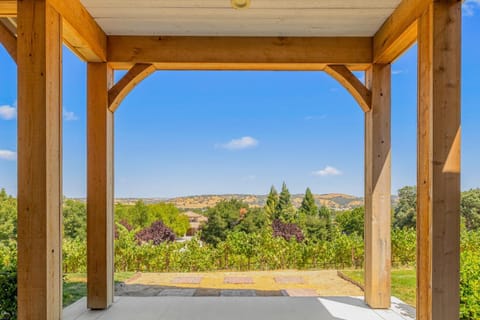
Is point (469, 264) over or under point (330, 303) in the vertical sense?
over

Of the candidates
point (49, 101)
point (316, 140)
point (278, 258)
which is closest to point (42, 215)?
point (49, 101)

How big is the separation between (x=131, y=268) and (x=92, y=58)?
3.29 m

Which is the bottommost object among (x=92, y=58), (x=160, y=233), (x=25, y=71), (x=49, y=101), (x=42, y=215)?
(x=160, y=233)

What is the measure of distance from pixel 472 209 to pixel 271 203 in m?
2.86

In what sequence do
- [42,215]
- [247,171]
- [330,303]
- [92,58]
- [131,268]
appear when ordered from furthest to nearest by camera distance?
[247,171], [131,268], [330,303], [92,58], [42,215]

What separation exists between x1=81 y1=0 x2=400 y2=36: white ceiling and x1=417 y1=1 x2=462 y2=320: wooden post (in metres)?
0.65

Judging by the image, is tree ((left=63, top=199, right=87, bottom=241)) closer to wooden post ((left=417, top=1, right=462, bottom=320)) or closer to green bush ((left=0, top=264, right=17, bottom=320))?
green bush ((left=0, top=264, right=17, bottom=320))

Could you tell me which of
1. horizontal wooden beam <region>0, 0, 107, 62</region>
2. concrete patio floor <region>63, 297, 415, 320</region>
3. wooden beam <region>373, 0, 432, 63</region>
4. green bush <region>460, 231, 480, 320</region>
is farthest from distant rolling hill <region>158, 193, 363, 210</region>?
horizontal wooden beam <region>0, 0, 107, 62</region>

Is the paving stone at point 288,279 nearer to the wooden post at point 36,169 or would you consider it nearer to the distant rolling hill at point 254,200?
the distant rolling hill at point 254,200

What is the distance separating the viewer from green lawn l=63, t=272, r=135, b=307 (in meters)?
3.89

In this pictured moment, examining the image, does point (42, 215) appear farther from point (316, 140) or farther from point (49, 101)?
point (316, 140)

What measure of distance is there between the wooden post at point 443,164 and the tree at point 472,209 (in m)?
1.81

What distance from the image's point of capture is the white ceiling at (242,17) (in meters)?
2.83

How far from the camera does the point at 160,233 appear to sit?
574 centimetres
